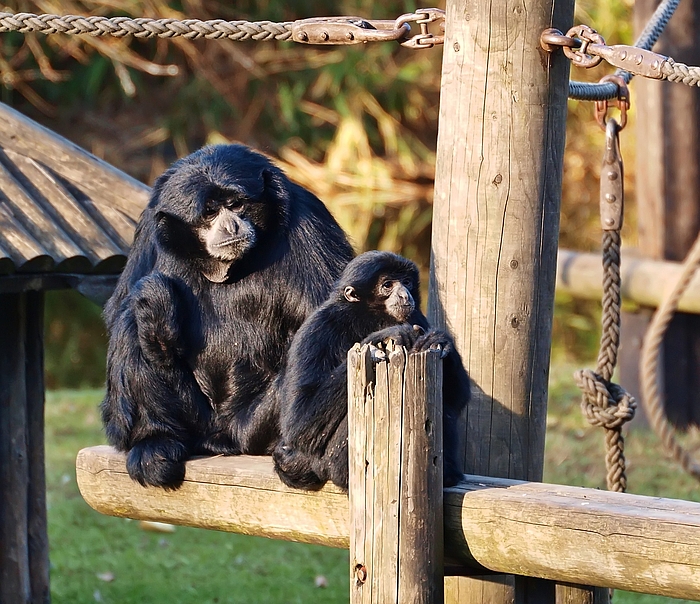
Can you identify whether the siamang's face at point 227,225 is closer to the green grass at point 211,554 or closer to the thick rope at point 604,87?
the thick rope at point 604,87

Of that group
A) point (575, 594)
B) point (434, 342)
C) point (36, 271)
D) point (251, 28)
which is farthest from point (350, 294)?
point (36, 271)

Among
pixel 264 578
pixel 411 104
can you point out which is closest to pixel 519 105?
pixel 264 578

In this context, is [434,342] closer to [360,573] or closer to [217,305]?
[360,573]

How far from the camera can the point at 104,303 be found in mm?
4246

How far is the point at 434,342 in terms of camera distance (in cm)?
284

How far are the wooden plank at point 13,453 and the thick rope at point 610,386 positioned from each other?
2412mm

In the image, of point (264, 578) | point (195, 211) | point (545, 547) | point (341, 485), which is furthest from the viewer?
point (264, 578)

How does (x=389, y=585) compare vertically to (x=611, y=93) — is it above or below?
below

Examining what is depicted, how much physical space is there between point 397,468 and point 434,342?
40 centimetres

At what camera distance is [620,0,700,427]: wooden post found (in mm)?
7387

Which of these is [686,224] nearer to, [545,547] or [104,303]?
[104,303]

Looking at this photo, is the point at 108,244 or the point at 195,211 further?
the point at 108,244

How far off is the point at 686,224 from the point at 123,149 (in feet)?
30.1

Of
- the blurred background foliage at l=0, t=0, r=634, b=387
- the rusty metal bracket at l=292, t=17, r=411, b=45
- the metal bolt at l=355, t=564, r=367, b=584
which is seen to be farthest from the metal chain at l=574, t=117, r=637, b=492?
the blurred background foliage at l=0, t=0, r=634, b=387
